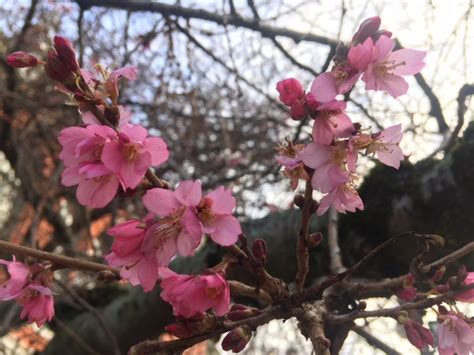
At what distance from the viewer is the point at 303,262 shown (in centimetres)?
90

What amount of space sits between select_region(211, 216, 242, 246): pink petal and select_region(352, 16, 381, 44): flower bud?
35 cm

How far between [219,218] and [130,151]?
16 centimetres

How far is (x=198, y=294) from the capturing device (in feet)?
2.49

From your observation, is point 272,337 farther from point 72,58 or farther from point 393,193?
point 72,58

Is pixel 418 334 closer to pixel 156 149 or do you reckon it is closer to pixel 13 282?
pixel 156 149

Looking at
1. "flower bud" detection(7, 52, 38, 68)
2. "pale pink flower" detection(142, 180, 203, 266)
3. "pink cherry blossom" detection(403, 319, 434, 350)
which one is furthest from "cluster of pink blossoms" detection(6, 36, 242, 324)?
"pink cherry blossom" detection(403, 319, 434, 350)

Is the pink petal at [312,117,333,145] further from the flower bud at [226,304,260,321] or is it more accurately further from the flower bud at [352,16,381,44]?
the flower bud at [226,304,260,321]

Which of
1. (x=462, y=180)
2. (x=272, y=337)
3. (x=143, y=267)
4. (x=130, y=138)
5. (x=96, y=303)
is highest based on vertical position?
(x=462, y=180)

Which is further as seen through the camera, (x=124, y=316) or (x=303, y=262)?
(x=124, y=316)

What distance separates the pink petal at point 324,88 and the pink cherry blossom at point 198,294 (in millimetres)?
302

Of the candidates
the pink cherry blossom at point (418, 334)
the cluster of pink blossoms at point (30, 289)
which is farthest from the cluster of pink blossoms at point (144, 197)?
the pink cherry blossom at point (418, 334)

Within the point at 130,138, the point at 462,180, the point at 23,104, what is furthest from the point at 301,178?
the point at 23,104

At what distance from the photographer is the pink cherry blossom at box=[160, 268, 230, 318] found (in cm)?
75

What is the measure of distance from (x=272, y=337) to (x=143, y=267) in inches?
151
